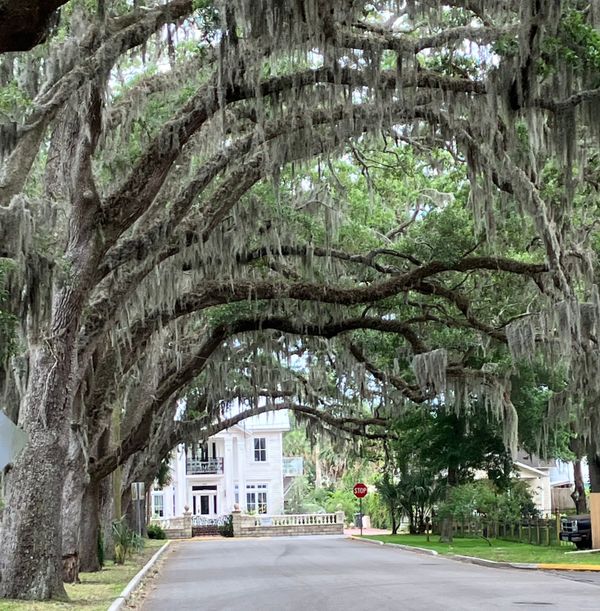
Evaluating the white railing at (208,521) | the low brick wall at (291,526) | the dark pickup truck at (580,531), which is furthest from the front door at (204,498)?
the dark pickup truck at (580,531)

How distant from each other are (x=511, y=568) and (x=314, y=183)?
835cm

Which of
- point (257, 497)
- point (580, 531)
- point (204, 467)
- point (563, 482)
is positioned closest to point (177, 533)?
point (204, 467)

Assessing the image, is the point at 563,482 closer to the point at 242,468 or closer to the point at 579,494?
the point at 242,468

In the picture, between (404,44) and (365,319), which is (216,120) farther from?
(365,319)

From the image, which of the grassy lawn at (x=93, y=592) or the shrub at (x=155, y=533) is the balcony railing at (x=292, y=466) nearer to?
the shrub at (x=155, y=533)

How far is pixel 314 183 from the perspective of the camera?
56.3 ft

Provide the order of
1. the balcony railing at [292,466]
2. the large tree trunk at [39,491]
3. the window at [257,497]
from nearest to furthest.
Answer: the large tree trunk at [39,491] → the window at [257,497] → the balcony railing at [292,466]

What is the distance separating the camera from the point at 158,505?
58062 millimetres

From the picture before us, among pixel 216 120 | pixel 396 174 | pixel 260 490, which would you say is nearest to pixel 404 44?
pixel 216 120

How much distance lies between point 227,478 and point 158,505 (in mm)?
5534

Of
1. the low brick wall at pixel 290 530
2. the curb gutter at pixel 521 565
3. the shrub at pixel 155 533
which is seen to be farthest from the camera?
the low brick wall at pixel 290 530

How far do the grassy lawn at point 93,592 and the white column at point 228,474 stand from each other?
3632 centimetres

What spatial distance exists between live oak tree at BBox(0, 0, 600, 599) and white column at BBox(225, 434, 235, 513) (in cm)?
3896

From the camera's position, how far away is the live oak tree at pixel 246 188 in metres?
9.65
